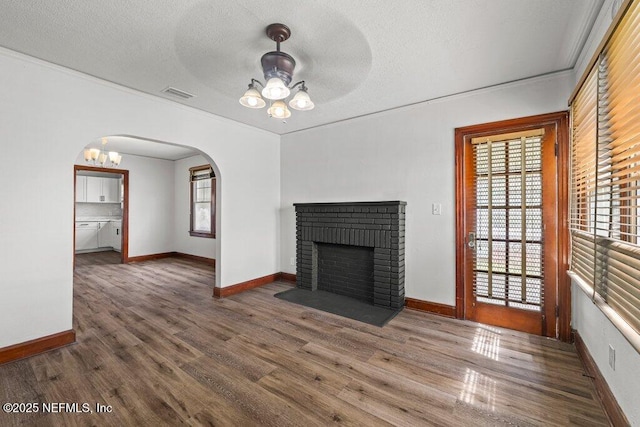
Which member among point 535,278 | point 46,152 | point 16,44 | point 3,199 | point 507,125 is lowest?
point 535,278

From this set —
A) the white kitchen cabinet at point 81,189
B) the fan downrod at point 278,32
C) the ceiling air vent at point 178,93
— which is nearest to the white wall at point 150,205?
the white kitchen cabinet at point 81,189

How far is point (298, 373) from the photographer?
211cm

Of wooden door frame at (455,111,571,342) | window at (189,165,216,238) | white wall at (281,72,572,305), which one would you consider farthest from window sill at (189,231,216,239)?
wooden door frame at (455,111,571,342)

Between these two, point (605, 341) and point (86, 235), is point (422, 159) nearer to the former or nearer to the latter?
point (605, 341)

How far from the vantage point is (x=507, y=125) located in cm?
286

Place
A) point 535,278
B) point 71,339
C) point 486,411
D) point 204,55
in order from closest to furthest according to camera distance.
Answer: point 486,411 < point 204,55 < point 71,339 < point 535,278

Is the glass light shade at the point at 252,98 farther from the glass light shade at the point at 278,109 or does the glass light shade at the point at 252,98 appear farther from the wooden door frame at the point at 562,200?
the wooden door frame at the point at 562,200

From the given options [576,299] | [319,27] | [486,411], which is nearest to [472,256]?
[576,299]

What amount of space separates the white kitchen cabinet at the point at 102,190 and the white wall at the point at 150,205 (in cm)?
233

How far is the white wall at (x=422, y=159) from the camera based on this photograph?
9.31ft

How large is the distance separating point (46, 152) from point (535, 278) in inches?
187

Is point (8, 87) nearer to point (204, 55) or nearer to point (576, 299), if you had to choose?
point (204, 55)

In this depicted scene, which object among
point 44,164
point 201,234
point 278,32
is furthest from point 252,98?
point 201,234

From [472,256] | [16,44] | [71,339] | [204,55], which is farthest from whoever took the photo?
Answer: [472,256]
